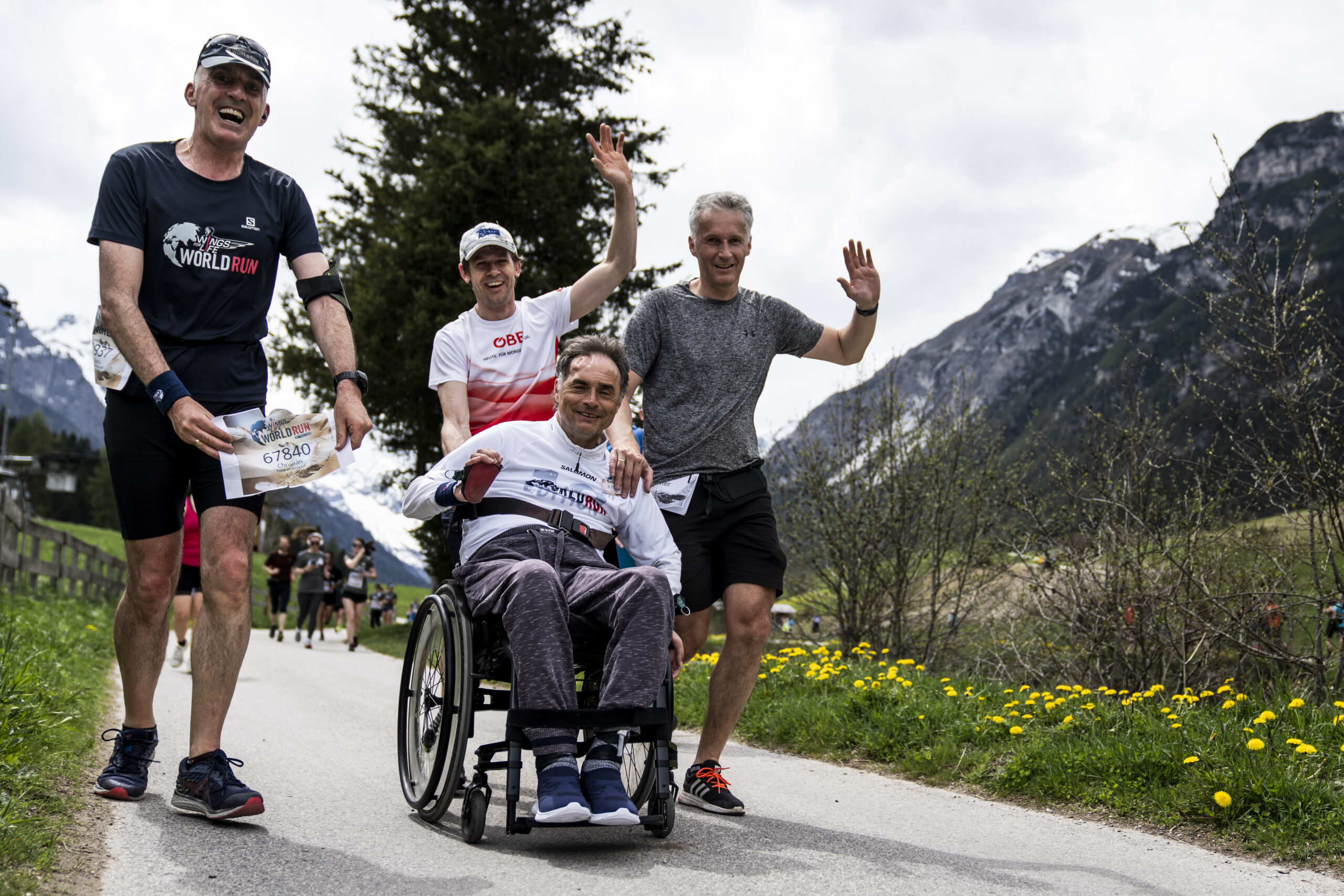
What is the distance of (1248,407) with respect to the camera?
6539mm

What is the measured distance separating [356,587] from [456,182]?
22.7 feet

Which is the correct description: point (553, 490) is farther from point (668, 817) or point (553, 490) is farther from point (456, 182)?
point (456, 182)

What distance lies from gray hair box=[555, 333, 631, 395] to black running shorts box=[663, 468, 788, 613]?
0.67m

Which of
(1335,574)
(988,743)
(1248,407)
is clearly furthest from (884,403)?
(988,743)

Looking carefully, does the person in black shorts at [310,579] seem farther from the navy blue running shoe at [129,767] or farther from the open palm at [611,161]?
the open palm at [611,161]

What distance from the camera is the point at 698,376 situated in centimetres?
431

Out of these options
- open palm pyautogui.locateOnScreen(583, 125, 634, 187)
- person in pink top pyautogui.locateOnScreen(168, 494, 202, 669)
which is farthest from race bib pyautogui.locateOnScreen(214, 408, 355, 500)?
→ person in pink top pyautogui.locateOnScreen(168, 494, 202, 669)

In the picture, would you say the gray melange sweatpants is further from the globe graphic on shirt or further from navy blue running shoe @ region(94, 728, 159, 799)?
the globe graphic on shirt

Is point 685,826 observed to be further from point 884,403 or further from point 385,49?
point 385,49

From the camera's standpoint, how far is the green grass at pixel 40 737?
254 cm

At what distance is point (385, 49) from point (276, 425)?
20.3 m

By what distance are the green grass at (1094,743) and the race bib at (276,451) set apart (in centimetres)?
299

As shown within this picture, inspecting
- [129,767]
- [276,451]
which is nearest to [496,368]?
[276,451]

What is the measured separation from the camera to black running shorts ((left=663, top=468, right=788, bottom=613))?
4.13m
